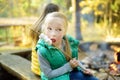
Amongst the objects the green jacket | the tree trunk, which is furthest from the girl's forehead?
the tree trunk

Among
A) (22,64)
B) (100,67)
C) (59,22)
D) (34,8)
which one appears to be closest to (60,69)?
(59,22)

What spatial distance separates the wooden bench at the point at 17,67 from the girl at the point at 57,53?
0.64 metres

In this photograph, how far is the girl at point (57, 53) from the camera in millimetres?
2559

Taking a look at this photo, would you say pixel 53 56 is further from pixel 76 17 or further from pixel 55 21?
pixel 76 17

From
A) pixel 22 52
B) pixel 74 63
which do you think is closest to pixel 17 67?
pixel 22 52

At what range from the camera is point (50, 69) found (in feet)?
8.52

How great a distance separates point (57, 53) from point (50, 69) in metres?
0.17

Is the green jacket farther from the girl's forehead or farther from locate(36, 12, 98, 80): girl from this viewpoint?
the girl's forehead

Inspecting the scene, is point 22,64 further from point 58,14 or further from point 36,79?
point 58,14

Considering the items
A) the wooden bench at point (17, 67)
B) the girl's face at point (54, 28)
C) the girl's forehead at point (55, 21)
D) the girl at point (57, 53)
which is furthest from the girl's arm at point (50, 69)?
the wooden bench at point (17, 67)

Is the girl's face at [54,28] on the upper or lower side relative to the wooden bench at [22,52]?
upper

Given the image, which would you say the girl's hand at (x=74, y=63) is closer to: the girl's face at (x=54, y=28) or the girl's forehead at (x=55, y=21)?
the girl's face at (x=54, y=28)

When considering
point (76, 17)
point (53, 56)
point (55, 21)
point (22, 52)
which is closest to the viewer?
point (55, 21)

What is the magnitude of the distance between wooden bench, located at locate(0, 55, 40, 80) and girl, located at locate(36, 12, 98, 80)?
64 cm
